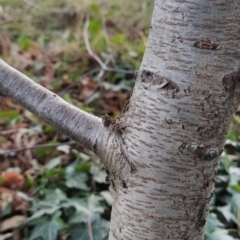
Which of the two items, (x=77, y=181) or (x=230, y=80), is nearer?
(x=230, y=80)

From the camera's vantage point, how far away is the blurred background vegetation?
3.68 feet

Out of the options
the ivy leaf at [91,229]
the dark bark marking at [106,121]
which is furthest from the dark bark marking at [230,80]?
the ivy leaf at [91,229]

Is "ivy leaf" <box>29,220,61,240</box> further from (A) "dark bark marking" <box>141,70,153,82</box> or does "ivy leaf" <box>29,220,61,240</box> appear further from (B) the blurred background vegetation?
(A) "dark bark marking" <box>141,70,153,82</box>

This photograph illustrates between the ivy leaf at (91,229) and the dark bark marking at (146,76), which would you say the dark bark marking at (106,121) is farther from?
the ivy leaf at (91,229)

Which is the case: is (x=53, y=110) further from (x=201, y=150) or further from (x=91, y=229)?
(x=91, y=229)

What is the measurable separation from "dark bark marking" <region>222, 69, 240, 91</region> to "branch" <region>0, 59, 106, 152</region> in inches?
7.8

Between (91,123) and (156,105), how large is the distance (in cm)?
13

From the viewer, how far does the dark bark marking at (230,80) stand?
52 cm

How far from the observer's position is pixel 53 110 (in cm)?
63

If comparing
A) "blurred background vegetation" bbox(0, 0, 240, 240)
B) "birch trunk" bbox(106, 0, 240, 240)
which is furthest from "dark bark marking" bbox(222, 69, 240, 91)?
"blurred background vegetation" bbox(0, 0, 240, 240)

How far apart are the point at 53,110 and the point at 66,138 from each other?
0.96m

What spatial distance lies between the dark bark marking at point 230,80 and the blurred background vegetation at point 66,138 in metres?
0.52

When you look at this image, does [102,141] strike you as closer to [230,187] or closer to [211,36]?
[211,36]

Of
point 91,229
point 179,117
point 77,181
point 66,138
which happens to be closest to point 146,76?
point 179,117
